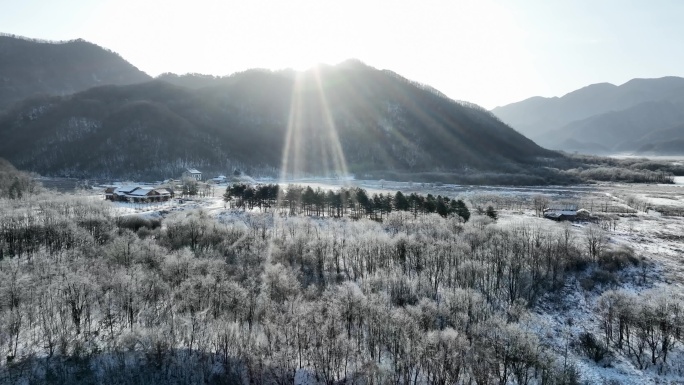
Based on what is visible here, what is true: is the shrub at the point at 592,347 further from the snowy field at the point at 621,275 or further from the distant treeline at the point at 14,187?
the distant treeline at the point at 14,187

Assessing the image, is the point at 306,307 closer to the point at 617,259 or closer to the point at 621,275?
the point at 621,275

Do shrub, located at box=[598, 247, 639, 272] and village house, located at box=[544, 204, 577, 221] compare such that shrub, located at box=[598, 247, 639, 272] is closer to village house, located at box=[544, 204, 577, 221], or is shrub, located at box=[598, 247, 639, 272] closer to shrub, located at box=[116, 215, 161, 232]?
village house, located at box=[544, 204, 577, 221]

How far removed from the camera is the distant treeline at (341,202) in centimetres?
9481

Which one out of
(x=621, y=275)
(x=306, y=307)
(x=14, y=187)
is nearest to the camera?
(x=306, y=307)

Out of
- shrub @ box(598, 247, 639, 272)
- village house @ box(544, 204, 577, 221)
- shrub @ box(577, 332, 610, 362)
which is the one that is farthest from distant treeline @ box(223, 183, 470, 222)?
shrub @ box(577, 332, 610, 362)

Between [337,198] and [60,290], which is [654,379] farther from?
[337,198]

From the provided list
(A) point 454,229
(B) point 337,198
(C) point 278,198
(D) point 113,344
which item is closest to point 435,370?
(D) point 113,344

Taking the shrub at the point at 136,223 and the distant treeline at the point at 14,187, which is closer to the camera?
the shrub at the point at 136,223

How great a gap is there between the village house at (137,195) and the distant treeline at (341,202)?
77.2 feet

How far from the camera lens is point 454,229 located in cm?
7769


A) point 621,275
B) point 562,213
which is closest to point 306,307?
point 621,275

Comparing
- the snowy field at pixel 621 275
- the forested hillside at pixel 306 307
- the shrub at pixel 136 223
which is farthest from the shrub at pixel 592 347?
the shrub at pixel 136 223

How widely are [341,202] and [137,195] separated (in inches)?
2663

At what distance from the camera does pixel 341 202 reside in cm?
10200
